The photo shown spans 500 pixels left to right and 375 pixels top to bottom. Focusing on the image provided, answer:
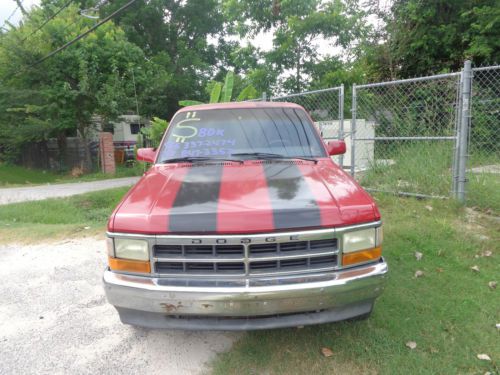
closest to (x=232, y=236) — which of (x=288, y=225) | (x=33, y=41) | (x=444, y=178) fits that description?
(x=288, y=225)

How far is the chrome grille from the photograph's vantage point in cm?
227

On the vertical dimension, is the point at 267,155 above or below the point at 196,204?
above

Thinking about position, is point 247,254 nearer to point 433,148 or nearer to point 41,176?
point 433,148

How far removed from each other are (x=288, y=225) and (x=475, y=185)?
4.78 metres

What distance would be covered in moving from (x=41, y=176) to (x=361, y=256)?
1902 cm

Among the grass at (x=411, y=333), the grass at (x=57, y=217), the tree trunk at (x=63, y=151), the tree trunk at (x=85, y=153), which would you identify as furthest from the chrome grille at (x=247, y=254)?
the tree trunk at (x=63, y=151)

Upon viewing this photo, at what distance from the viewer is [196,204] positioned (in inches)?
96.2

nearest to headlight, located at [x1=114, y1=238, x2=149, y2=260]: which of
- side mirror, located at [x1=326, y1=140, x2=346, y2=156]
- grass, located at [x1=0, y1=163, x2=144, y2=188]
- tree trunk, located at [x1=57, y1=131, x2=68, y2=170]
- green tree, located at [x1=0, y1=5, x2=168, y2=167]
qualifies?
side mirror, located at [x1=326, y1=140, x2=346, y2=156]

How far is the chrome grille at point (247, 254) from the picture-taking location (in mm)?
2266

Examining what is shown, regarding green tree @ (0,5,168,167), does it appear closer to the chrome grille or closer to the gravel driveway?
the gravel driveway

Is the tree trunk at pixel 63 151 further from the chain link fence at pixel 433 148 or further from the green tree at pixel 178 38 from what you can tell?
the chain link fence at pixel 433 148

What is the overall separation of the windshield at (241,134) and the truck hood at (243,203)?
0.51 meters

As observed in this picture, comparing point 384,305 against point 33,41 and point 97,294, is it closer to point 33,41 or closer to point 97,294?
point 97,294

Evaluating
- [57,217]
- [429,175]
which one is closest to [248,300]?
[429,175]
